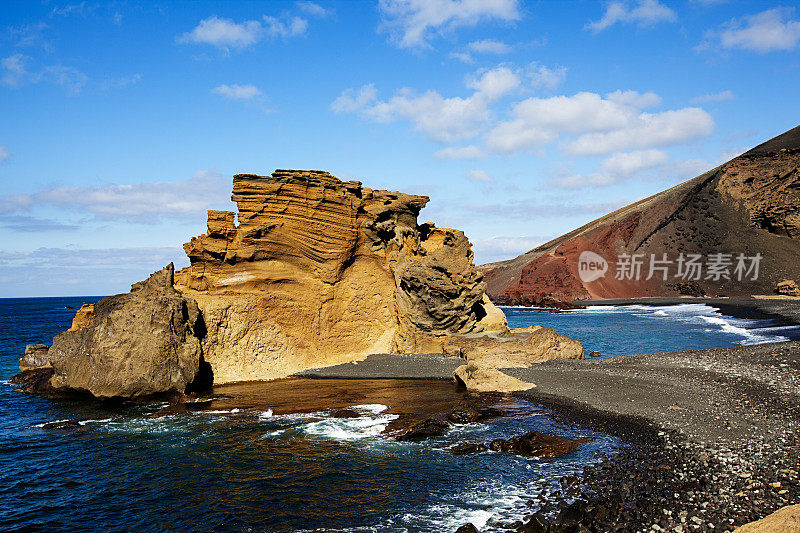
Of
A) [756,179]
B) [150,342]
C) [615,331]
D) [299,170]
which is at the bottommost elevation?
[615,331]

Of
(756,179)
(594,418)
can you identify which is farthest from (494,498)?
(756,179)

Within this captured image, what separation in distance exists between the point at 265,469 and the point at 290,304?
13721 millimetres

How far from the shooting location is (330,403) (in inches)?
795

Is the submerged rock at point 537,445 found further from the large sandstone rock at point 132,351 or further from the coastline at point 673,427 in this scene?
the large sandstone rock at point 132,351

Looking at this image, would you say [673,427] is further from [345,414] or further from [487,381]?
[345,414]

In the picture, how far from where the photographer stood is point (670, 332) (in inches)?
1638

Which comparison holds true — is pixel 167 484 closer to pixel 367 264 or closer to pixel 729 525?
pixel 729 525

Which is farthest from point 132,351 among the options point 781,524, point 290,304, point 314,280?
point 781,524

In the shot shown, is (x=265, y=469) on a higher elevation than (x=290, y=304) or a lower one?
lower

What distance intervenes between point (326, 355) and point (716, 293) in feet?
235

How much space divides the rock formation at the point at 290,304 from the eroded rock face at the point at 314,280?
6 centimetres

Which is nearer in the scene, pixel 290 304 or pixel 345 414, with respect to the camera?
pixel 345 414

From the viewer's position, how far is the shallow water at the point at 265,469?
35.7 ft

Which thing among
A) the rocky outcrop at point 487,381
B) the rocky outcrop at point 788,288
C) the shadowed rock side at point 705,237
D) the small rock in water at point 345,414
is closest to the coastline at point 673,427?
the rocky outcrop at point 487,381
